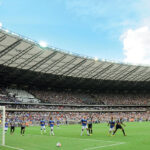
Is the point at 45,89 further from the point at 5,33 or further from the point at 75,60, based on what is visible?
the point at 5,33

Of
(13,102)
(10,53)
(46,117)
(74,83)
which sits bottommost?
(46,117)

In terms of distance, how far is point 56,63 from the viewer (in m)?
49.5

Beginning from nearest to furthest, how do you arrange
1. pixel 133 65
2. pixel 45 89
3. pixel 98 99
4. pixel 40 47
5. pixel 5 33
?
pixel 5 33
pixel 40 47
pixel 133 65
pixel 45 89
pixel 98 99

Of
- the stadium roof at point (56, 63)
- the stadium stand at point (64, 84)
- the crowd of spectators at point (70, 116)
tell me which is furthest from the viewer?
the crowd of spectators at point (70, 116)

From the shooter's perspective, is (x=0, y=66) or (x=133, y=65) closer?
(x=0, y=66)

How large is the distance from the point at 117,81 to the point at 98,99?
26.4 ft

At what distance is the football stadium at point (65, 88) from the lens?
42.5 m

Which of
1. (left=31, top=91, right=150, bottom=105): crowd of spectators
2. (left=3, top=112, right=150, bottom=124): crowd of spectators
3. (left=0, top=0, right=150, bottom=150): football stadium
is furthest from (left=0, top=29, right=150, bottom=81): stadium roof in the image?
(left=3, top=112, right=150, bottom=124): crowd of spectators

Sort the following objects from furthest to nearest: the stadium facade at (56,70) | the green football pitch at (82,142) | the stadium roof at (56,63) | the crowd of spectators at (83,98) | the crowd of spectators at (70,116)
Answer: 1. the crowd of spectators at (83,98)
2. the crowd of spectators at (70,116)
3. the stadium facade at (56,70)
4. the stadium roof at (56,63)
5. the green football pitch at (82,142)

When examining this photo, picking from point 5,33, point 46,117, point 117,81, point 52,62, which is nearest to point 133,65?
point 117,81

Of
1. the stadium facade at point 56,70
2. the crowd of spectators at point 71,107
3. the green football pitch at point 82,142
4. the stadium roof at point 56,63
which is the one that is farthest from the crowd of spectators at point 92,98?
the green football pitch at point 82,142

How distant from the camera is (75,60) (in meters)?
48.7

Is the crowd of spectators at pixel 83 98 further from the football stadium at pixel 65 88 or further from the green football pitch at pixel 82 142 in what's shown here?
the green football pitch at pixel 82 142

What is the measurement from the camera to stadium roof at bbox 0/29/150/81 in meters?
39.1
